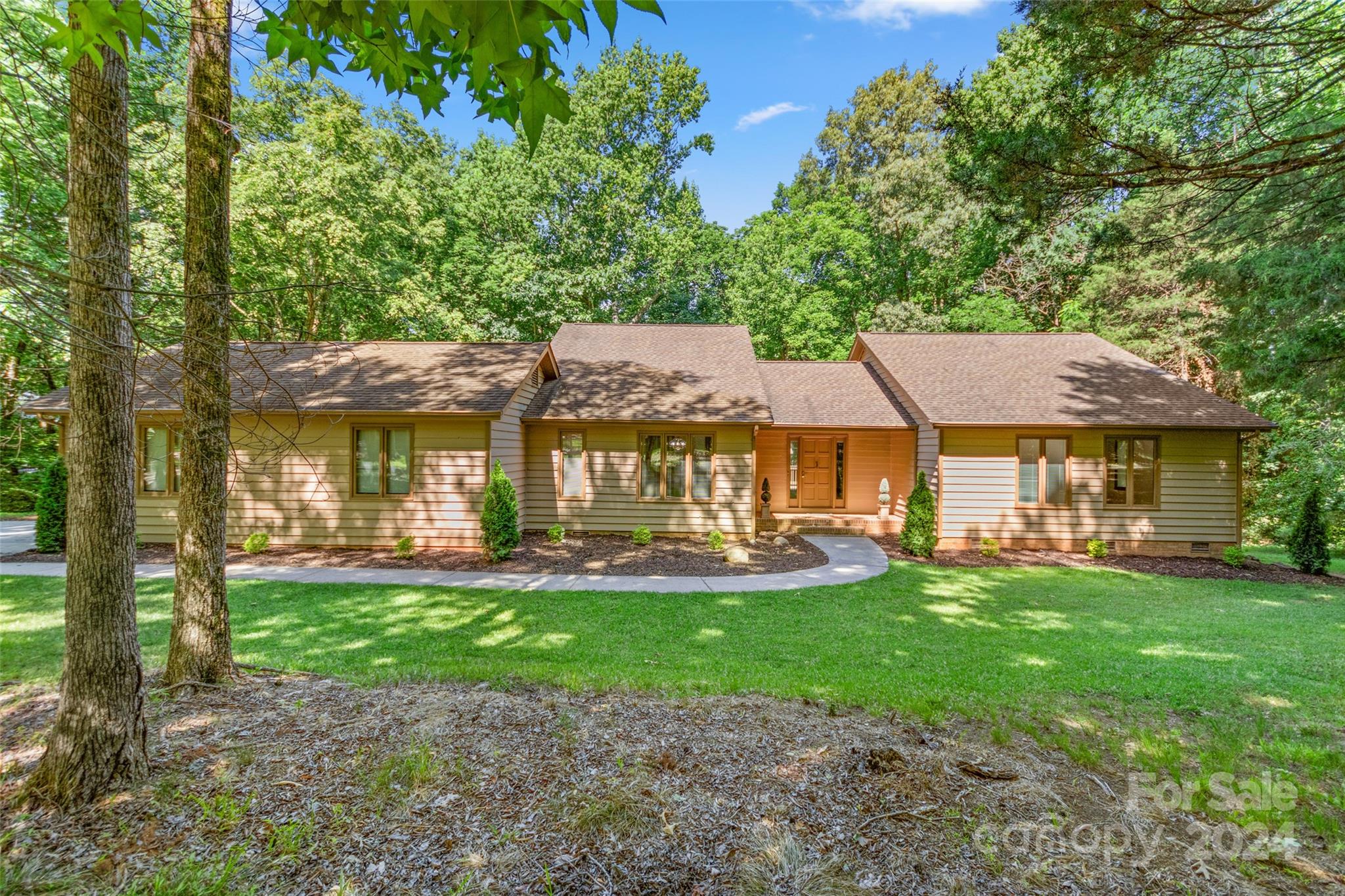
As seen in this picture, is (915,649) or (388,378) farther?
(388,378)

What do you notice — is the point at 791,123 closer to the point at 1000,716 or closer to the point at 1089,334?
the point at 1089,334

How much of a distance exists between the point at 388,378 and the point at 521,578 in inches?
222

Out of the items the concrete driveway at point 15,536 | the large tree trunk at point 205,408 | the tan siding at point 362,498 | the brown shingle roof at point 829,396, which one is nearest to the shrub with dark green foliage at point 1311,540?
the brown shingle roof at point 829,396

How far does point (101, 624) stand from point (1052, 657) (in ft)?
23.4

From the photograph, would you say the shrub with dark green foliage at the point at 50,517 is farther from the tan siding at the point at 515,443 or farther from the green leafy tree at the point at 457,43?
the green leafy tree at the point at 457,43

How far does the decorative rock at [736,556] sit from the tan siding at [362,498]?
15.6 feet

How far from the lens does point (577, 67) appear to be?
23797mm

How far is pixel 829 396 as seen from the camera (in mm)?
14188

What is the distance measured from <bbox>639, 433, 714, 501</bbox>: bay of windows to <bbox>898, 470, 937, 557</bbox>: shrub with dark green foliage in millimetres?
3920

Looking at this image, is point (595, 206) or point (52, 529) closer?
point (52, 529)

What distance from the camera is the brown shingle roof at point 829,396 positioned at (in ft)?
42.4

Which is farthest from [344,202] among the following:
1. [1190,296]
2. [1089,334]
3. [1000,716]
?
[1190,296]

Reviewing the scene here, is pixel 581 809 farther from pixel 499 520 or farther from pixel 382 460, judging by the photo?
pixel 382 460

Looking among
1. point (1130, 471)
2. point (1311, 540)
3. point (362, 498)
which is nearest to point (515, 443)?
point (362, 498)
